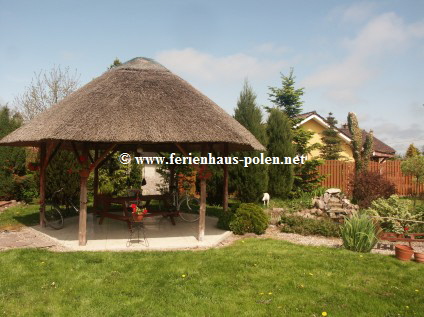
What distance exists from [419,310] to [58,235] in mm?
7698

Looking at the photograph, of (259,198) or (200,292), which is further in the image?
(259,198)

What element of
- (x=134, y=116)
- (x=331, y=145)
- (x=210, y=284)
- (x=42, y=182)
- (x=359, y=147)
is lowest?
(x=210, y=284)

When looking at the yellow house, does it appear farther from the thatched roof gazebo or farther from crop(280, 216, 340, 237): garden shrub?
the thatched roof gazebo

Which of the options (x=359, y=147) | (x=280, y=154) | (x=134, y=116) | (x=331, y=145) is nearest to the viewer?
(x=134, y=116)

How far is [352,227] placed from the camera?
7.34 metres

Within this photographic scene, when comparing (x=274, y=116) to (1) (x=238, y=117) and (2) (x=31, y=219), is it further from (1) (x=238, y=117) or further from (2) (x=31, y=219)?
(2) (x=31, y=219)

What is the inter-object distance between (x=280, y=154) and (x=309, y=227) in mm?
6230

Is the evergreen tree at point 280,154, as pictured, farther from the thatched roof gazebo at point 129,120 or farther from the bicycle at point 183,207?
the thatched roof gazebo at point 129,120

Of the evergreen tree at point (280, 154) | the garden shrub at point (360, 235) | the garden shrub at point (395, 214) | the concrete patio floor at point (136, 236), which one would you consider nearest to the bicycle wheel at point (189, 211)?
the concrete patio floor at point (136, 236)

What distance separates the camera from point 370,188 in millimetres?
13305

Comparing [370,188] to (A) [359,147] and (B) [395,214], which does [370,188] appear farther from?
(A) [359,147]

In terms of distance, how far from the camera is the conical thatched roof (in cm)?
709

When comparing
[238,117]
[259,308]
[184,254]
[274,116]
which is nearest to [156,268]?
[184,254]

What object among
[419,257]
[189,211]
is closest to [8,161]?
[189,211]
